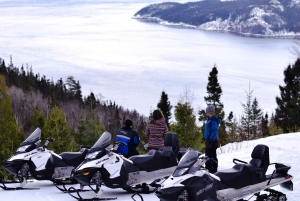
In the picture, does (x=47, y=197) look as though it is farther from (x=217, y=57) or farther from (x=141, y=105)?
(x=217, y=57)

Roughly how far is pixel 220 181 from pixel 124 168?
5.97ft

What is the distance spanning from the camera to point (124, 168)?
23.5 feet

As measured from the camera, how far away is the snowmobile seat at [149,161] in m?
7.48

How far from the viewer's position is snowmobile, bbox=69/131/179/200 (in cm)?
702

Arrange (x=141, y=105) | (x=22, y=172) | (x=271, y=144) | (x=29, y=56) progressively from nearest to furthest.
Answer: (x=22, y=172) < (x=271, y=144) < (x=141, y=105) < (x=29, y=56)

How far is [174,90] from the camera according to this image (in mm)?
81750

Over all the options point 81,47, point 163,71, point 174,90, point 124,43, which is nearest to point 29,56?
point 81,47

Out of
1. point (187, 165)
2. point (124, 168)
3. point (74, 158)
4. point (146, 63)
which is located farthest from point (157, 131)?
point (146, 63)

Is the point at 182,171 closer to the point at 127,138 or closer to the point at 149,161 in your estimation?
the point at 149,161

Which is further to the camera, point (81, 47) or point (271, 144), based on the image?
point (81, 47)

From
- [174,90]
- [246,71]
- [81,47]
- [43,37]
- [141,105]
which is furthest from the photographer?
[43,37]

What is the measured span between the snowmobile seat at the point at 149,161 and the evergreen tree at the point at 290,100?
101 feet

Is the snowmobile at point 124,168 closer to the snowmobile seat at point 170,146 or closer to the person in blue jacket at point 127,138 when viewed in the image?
the snowmobile seat at point 170,146

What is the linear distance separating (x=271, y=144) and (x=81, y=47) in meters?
135
